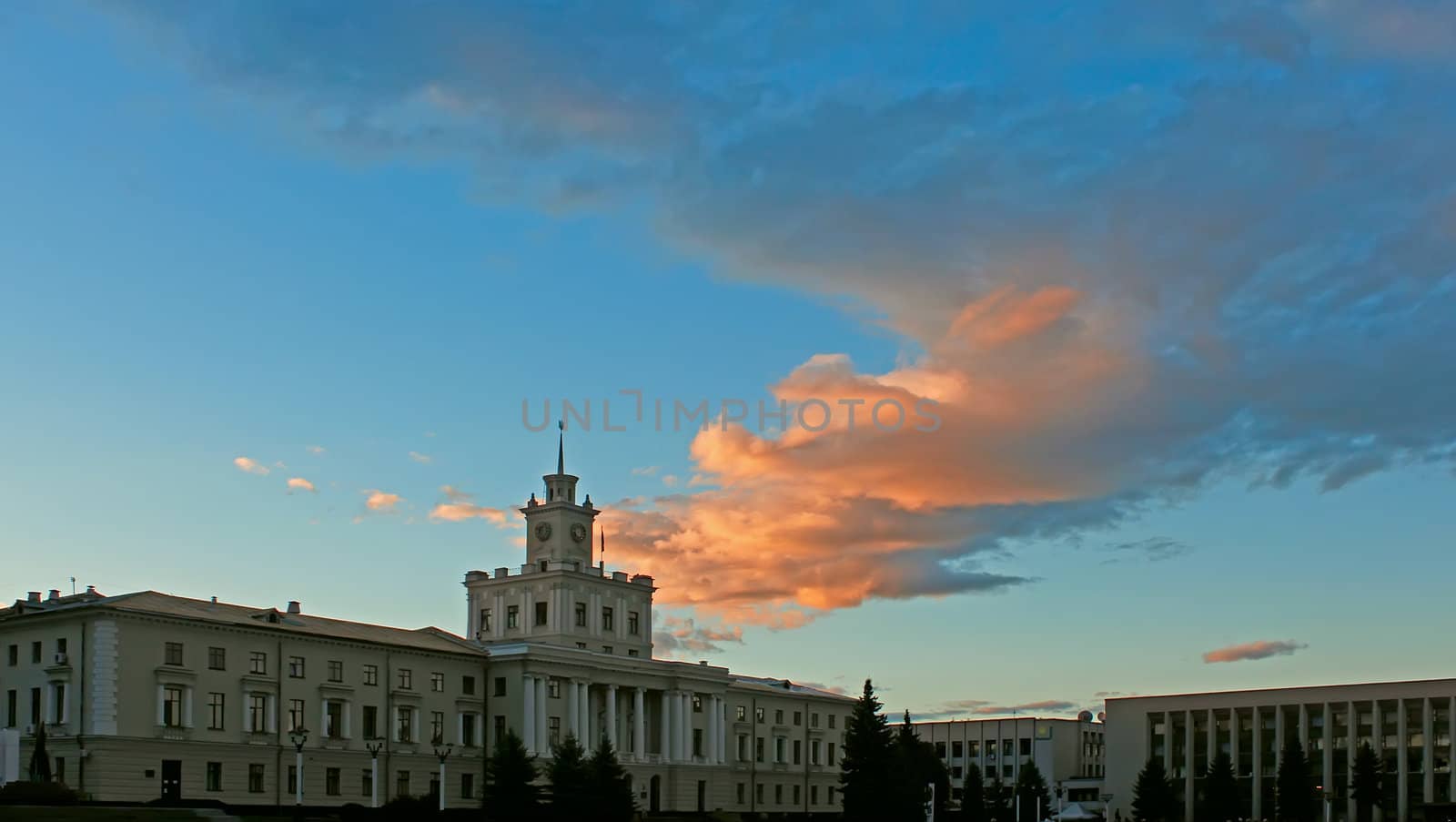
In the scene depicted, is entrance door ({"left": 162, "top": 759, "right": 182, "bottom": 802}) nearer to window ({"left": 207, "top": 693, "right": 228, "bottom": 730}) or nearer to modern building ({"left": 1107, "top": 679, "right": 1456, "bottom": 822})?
window ({"left": 207, "top": 693, "right": 228, "bottom": 730})

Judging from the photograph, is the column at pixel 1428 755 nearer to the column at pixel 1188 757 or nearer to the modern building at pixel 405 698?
the column at pixel 1188 757

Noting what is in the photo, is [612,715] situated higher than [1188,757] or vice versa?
[612,715]

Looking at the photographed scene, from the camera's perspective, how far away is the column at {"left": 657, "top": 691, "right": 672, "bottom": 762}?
117 metres

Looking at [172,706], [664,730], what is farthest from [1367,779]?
[172,706]

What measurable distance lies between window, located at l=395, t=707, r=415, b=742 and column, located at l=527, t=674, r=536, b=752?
8159 millimetres

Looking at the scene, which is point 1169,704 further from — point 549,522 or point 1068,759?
point 549,522

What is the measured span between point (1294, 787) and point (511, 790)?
6874 cm

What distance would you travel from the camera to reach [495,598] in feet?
411

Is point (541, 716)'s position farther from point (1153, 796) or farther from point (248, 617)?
point (1153, 796)

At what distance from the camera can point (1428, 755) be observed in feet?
397

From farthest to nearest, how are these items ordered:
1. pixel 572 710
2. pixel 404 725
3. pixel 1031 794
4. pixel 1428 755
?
pixel 1031 794, pixel 1428 755, pixel 572 710, pixel 404 725

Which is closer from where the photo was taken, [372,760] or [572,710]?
[372,760]

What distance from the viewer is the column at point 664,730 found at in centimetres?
11694

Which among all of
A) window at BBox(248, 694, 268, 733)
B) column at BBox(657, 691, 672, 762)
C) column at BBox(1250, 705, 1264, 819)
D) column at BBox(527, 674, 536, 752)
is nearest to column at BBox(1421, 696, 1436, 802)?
column at BBox(1250, 705, 1264, 819)
